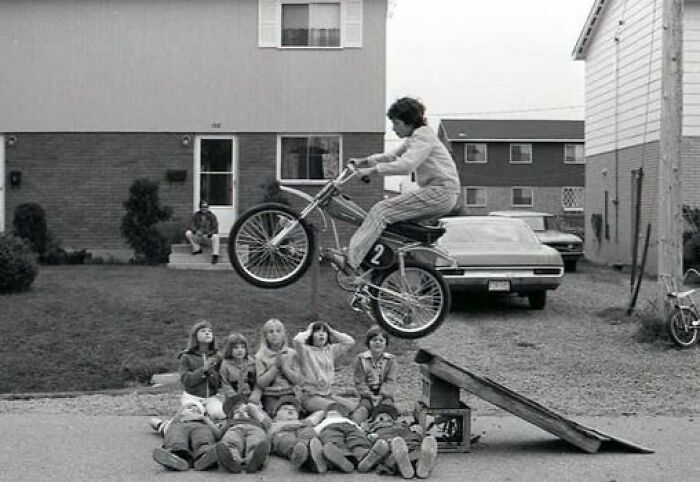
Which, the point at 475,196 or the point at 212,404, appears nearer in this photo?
the point at 212,404

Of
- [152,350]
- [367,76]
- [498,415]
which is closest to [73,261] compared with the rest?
[367,76]

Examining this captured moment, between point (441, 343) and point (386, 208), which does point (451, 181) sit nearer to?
point (386, 208)

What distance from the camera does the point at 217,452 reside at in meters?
8.68

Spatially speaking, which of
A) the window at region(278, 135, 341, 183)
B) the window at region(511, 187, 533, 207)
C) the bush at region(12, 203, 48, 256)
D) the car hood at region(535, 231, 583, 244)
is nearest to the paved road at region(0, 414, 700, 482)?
the bush at region(12, 203, 48, 256)

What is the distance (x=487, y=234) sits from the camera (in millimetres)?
17969

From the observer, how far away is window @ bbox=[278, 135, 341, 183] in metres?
23.5

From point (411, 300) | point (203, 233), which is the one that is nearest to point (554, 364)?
point (411, 300)

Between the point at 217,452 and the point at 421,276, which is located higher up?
the point at 421,276

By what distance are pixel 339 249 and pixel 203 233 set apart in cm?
1322

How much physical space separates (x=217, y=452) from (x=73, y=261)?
15.2 meters

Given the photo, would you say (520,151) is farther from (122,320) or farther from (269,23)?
(122,320)

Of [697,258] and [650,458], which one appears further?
[697,258]

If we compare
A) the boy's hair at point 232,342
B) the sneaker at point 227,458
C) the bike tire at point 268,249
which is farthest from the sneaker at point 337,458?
the boy's hair at point 232,342

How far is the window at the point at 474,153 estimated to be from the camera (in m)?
63.3
